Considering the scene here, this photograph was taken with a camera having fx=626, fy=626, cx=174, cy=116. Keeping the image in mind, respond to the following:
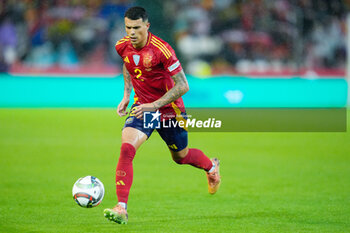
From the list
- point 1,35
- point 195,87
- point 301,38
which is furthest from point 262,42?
point 1,35

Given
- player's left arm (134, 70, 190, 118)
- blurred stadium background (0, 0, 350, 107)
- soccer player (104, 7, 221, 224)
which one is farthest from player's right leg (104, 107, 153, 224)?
blurred stadium background (0, 0, 350, 107)

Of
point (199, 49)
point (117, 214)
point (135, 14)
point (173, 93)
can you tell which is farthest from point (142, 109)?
point (199, 49)

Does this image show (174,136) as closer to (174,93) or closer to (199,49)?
(174,93)

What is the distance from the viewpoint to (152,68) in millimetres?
6805

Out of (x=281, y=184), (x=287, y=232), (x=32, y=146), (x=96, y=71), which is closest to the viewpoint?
(x=287, y=232)

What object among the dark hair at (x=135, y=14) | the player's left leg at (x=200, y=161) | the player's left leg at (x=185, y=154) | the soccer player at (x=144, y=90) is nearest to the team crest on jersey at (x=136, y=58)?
the soccer player at (x=144, y=90)

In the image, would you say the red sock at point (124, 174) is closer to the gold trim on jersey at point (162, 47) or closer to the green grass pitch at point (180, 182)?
the green grass pitch at point (180, 182)

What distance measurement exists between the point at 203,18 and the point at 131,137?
17196 mm

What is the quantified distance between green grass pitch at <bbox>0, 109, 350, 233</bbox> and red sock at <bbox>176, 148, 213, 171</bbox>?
1.44ft

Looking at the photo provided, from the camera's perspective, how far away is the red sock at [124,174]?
20.4 feet

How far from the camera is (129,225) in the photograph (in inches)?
247

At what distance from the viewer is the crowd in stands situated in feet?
69.7

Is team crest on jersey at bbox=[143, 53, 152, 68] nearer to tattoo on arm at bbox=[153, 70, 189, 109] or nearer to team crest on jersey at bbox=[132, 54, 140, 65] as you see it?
team crest on jersey at bbox=[132, 54, 140, 65]

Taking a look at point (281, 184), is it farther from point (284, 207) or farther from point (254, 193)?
point (284, 207)
